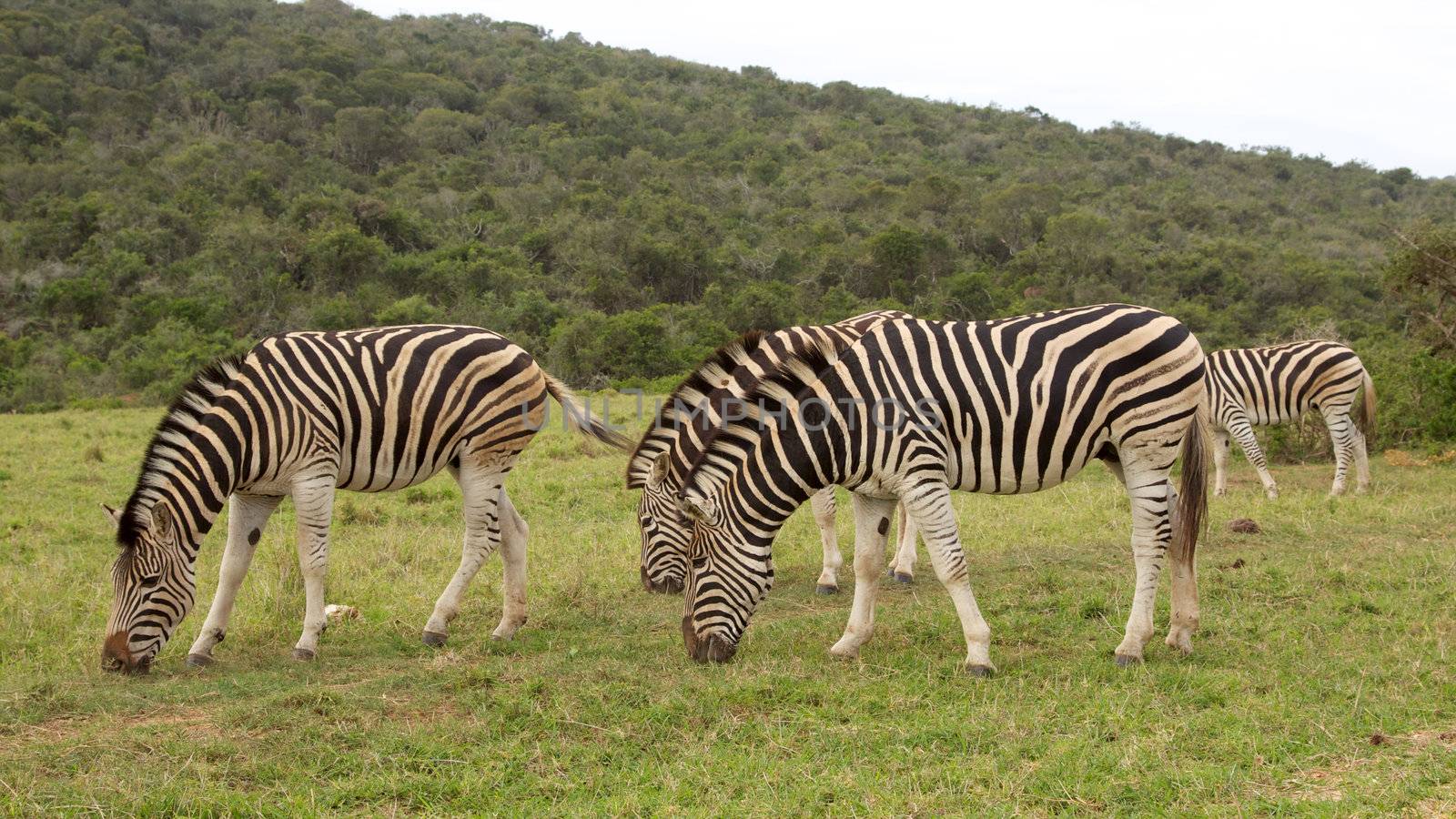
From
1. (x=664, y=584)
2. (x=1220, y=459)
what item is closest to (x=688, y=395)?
(x=664, y=584)

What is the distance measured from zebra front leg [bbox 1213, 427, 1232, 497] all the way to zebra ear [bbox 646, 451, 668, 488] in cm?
839

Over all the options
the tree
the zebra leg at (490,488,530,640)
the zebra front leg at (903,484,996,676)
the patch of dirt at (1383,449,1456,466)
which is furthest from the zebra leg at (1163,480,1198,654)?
the tree

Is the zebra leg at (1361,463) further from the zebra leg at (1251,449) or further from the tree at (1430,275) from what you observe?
the tree at (1430,275)

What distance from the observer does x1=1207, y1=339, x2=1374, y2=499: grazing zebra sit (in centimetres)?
1334

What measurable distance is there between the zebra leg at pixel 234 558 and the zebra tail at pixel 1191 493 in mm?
5684

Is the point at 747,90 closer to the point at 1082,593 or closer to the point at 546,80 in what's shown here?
the point at 546,80

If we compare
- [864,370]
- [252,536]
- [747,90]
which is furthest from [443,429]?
[747,90]

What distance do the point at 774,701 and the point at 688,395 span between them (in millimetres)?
3072

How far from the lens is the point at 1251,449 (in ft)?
44.4

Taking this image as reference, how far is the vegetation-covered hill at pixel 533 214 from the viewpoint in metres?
29.2

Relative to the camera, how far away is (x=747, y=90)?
7712 centimetres

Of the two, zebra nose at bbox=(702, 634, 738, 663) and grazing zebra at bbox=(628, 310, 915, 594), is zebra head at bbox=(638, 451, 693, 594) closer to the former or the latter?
grazing zebra at bbox=(628, 310, 915, 594)

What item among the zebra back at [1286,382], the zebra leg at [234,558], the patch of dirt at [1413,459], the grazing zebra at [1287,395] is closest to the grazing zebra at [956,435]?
the zebra leg at [234,558]

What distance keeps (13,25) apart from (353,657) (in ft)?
183
